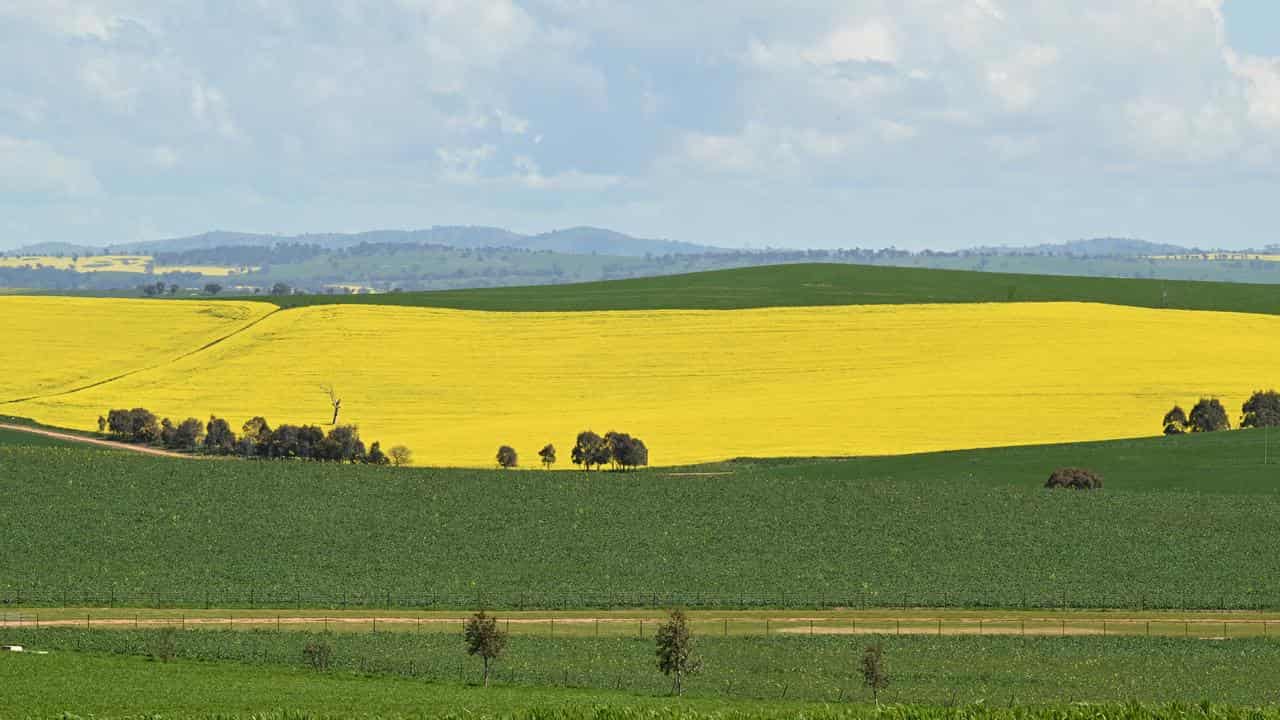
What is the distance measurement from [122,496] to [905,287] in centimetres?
11797

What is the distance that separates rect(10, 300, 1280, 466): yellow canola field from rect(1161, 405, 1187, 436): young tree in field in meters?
1.25

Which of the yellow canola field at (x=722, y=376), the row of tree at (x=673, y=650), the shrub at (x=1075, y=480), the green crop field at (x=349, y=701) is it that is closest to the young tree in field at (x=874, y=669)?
the row of tree at (x=673, y=650)

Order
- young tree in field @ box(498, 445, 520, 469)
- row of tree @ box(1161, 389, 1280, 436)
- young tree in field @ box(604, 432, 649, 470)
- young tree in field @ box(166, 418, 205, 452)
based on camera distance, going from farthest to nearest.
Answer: row of tree @ box(1161, 389, 1280, 436) → young tree in field @ box(166, 418, 205, 452) → young tree in field @ box(604, 432, 649, 470) → young tree in field @ box(498, 445, 520, 469)

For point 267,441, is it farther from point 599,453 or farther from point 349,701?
point 349,701

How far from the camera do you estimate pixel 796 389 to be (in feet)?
463

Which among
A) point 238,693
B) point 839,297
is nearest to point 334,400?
point 839,297

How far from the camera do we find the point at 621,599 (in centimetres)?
7831

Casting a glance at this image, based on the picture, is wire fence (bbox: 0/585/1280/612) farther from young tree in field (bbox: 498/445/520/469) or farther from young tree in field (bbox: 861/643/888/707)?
young tree in field (bbox: 498/445/520/469)

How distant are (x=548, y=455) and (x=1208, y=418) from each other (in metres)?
50.7

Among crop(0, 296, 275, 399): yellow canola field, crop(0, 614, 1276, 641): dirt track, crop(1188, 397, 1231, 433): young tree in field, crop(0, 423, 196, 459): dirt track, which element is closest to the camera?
crop(0, 614, 1276, 641): dirt track

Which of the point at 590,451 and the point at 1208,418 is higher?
the point at 1208,418

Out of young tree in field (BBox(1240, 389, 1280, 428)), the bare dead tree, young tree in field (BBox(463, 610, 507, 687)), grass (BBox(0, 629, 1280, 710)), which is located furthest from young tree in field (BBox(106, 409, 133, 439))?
young tree in field (BBox(1240, 389, 1280, 428))

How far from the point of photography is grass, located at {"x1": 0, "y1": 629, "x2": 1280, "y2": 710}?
59.3 meters

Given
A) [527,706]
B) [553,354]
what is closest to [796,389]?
[553,354]
